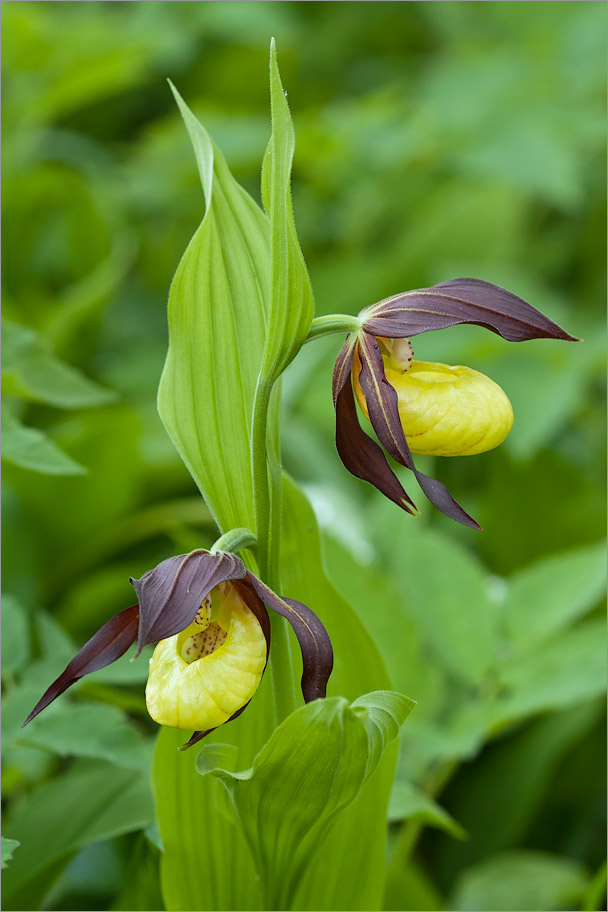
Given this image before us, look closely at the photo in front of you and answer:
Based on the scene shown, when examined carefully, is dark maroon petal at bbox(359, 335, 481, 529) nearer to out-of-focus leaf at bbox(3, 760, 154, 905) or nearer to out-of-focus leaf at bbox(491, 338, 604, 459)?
out-of-focus leaf at bbox(3, 760, 154, 905)

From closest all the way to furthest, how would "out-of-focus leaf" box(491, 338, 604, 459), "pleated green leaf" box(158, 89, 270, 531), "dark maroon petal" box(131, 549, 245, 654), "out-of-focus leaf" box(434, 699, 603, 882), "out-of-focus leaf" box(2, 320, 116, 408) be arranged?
"dark maroon petal" box(131, 549, 245, 654), "pleated green leaf" box(158, 89, 270, 531), "out-of-focus leaf" box(2, 320, 116, 408), "out-of-focus leaf" box(434, 699, 603, 882), "out-of-focus leaf" box(491, 338, 604, 459)

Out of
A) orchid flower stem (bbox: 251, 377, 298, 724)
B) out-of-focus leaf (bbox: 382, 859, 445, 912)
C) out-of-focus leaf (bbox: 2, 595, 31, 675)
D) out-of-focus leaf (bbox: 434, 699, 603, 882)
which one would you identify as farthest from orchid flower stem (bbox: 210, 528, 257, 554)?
out-of-focus leaf (bbox: 434, 699, 603, 882)

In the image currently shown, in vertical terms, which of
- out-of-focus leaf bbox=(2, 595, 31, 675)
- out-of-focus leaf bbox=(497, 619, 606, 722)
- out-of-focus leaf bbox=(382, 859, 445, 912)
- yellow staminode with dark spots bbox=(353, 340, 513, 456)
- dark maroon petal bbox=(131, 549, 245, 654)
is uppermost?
yellow staminode with dark spots bbox=(353, 340, 513, 456)

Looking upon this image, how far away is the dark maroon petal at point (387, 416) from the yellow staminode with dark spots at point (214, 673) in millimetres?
133

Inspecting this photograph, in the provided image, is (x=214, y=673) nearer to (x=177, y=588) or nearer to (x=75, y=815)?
(x=177, y=588)

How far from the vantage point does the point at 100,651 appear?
19.6 inches

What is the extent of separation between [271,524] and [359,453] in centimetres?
8

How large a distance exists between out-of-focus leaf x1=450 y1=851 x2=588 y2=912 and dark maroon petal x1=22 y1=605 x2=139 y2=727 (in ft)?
2.01

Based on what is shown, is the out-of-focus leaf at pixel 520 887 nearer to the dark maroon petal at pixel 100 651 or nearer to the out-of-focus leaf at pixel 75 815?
the out-of-focus leaf at pixel 75 815

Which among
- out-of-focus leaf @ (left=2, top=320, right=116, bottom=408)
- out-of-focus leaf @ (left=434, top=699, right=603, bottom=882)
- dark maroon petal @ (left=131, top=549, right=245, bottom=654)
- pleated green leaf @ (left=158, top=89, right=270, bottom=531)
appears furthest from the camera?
out-of-focus leaf @ (left=434, top=699, right=603, bottom=882)

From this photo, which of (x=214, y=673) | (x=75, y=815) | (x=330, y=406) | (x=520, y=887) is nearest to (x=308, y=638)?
(x=214, y=673)

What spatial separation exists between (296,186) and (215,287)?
1454 mm

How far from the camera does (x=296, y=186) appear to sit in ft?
6.51

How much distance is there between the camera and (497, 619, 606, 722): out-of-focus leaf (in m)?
0.78
